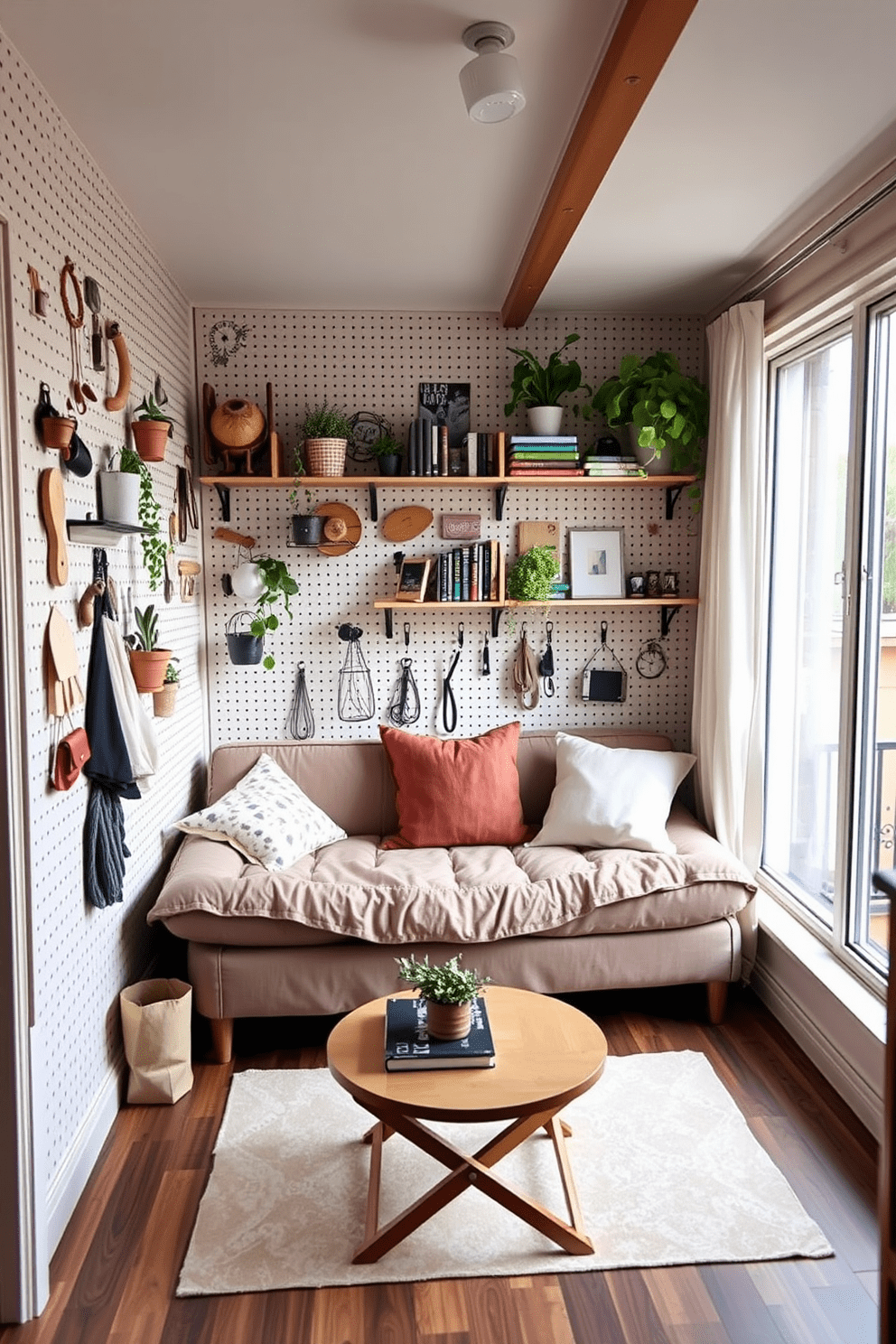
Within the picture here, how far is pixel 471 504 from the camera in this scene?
3980 millimetres

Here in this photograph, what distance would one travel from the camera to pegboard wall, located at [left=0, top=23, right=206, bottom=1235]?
206cm

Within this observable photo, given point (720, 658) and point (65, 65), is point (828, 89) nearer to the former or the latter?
point (65, 65)

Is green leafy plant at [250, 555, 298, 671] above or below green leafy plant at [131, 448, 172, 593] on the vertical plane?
below

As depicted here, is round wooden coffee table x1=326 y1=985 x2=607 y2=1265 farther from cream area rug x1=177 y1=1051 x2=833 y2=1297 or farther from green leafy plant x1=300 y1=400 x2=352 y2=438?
green leafy plant x1=300 y1=400 x2=352 y2=438

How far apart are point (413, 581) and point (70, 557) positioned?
164 cm

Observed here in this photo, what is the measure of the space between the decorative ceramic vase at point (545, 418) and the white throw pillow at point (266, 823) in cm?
165

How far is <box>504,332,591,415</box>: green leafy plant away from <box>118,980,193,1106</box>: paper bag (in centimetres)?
245

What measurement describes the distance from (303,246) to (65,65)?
44.9 inches

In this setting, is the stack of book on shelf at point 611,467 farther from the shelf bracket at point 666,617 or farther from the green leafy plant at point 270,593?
the green leafy plant at point 270,593

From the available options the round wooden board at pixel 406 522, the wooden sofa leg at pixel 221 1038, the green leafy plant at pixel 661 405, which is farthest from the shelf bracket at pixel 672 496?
the wooden sofa leg at pixel 221 1038

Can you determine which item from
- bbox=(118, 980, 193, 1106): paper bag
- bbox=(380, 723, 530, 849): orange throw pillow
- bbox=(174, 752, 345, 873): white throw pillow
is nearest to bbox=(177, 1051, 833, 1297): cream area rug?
bbox=(118, 980, 193, 1106): paper bag

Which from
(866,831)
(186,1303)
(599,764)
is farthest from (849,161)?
(186,1303)

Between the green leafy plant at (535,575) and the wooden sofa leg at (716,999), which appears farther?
the green leafy plant at (535,575)

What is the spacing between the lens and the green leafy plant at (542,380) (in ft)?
12.5
